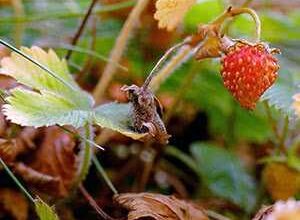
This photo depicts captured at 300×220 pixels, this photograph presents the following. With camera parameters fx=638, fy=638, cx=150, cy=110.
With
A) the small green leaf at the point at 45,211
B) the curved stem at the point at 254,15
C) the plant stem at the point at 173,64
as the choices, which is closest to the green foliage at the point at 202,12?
the plant stem at the point at 173,64

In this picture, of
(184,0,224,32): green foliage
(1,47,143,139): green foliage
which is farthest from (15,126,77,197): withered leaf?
(184,0,224,32): green foliage

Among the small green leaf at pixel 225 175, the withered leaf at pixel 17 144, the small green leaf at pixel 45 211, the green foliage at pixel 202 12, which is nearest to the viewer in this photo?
the small green leaf at pixel 45 211

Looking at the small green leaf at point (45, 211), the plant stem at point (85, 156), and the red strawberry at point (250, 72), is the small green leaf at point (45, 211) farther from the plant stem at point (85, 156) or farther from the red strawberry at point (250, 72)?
the red strawberry at point (250, 72)

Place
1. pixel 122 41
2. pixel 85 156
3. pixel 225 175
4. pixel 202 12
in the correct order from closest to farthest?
pixel 85 156, pixel 122 41, pixel 225 175, pixel 202 12

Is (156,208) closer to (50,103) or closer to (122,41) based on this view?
(50,103)

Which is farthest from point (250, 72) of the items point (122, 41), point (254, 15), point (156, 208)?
point (122, 41)

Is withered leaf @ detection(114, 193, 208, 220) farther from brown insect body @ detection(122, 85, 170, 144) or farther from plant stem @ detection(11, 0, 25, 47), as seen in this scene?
plant stem @ detection(11, 0, 25, 47)
